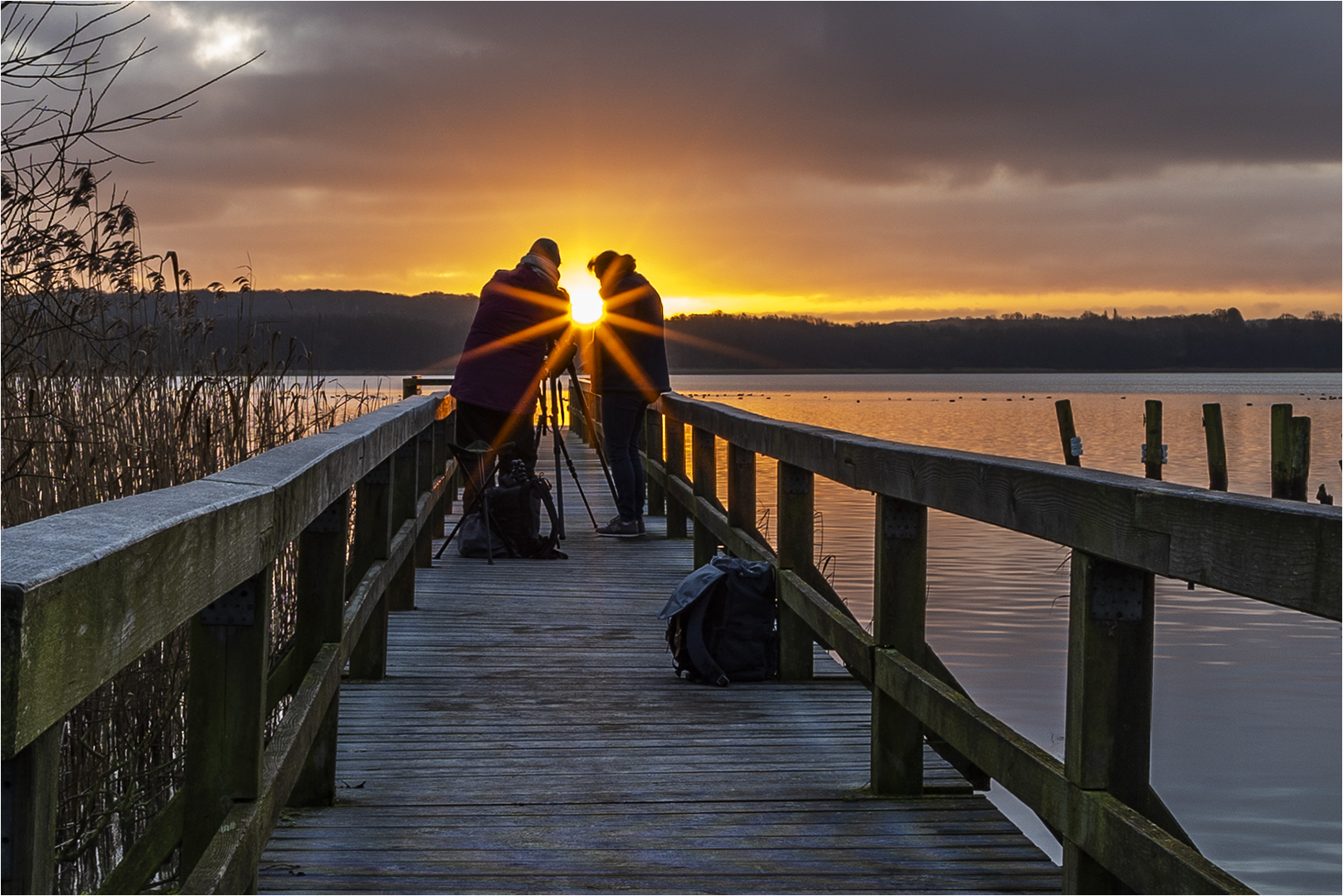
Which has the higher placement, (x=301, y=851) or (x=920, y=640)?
(x=920, y=640)

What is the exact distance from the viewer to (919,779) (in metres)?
4.08

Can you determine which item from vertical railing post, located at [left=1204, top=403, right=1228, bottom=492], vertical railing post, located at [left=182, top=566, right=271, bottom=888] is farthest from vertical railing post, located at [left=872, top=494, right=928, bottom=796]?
vertical railing post, located at [left=1204, top=403, right=1228, bottom=492]

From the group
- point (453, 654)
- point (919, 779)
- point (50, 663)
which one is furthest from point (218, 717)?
point (453, 654)

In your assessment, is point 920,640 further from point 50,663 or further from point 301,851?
point 50,663

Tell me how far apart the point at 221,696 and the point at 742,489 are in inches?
168

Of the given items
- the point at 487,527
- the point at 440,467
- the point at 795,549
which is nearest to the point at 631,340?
the point at 487,527

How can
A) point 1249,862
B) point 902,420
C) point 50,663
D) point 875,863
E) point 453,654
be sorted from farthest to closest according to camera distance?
1. point 902,420
2. point 1249,862
3. point 453,654
4. point 875,863
5. point 50,663

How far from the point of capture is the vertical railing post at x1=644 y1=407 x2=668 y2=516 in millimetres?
11695

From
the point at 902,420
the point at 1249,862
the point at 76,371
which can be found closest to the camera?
the point at 76,371

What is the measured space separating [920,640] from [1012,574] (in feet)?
50.2

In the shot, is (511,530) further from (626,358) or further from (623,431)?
(626,358)

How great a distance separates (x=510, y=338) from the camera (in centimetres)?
852

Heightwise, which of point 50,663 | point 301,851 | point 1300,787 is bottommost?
point 1300,787

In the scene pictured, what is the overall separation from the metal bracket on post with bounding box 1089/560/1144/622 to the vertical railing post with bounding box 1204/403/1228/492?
26927 millimetres
